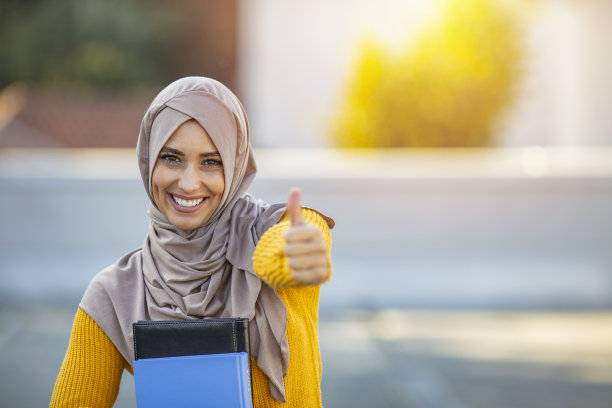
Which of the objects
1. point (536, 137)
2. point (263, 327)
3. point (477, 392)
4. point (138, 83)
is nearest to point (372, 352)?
point (477, 392)

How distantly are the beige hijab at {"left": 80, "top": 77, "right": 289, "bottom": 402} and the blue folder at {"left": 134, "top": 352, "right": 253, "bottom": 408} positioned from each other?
0.13m

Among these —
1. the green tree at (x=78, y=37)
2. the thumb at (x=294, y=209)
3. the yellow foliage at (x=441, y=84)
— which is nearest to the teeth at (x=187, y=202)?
the thumb at (x=294, y=209)

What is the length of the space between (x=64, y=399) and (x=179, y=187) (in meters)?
0.57

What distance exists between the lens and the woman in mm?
2074

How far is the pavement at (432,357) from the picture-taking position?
490 cm

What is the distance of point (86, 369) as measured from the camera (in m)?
A: 2.10

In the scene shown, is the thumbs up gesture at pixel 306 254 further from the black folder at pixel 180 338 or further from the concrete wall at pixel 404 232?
the concrete wall at pixel 404 232

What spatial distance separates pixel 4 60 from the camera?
19266mm

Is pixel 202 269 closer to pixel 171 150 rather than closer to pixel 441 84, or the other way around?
pixel 171 150

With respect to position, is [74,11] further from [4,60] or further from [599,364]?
[599,364]

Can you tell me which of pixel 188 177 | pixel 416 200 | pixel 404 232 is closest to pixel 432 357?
pixel 404 232

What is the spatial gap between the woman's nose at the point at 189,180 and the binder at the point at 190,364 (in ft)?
1.02

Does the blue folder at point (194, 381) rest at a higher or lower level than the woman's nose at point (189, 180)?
lower

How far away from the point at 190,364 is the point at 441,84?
828cm
